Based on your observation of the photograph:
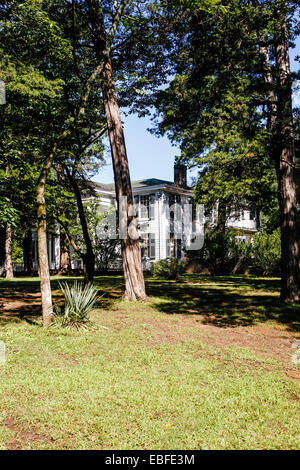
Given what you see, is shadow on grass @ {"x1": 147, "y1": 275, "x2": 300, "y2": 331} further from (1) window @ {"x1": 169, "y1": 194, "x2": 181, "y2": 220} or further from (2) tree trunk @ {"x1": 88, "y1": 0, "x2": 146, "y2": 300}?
(1) window @ {"x1": 169, "y1": 194, "x2": 181, "y2": 220}

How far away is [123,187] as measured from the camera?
11.3 m

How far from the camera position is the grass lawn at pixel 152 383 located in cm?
355

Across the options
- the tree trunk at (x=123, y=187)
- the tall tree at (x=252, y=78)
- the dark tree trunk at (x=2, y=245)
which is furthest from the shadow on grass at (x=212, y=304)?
the dark tree trunk at (x=2, y=245)

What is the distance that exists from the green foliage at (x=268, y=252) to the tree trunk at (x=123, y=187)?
1126 cm

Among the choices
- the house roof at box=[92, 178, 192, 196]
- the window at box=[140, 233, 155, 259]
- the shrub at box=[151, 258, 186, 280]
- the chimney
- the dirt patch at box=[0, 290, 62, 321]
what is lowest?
the dirt patch at box=[0, 290, 62, 321]

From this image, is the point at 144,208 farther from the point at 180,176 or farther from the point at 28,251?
the point at 28,251

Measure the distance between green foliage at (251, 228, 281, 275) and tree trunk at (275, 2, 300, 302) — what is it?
360 inches

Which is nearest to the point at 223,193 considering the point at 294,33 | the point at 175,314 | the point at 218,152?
the point at 218,152

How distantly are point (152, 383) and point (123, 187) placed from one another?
726 cm

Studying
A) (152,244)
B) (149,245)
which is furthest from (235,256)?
(149,245)

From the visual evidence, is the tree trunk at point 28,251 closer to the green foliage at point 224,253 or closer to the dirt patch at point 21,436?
the green foliage at point 224,253

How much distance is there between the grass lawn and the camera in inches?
140

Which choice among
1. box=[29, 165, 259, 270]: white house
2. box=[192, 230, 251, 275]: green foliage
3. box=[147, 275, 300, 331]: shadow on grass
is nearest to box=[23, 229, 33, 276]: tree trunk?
box=[29, 165, 259, 270]: white house

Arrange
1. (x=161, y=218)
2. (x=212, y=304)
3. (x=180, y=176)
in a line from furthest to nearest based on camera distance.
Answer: (x=180, y=176) → (x=161, y=218) → (x=212, y=304)
